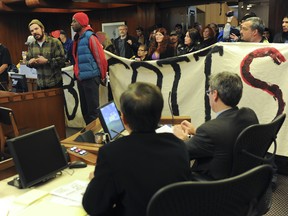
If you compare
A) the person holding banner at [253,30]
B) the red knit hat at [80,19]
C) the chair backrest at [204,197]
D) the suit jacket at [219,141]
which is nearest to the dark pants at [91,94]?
the red knit hat at [80,19]

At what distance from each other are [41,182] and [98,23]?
8.21 meters

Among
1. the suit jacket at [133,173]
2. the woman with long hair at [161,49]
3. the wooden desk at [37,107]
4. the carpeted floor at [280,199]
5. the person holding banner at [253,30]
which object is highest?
the person holding banner at [253,30]

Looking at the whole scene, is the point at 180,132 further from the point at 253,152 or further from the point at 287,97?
the point at 287,97

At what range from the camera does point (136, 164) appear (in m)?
1.16

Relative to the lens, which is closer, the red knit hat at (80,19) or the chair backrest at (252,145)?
the chair backrest at (252,145)

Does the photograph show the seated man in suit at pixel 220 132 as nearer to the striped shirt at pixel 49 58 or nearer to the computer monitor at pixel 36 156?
the computer monitor at pixel 36 156

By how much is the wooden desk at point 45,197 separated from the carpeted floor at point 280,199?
157 cm

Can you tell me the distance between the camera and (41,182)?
175cm

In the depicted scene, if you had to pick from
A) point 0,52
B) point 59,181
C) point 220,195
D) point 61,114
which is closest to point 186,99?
point 61,114

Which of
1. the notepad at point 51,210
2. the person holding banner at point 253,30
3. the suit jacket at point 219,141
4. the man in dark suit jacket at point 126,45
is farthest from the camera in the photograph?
the man in dark suit jacket at point 126,45

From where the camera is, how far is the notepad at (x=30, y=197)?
60.8 inches

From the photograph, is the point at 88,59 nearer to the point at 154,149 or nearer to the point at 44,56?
the point at 44,56

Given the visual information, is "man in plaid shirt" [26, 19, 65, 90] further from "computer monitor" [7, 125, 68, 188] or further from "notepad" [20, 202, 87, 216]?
"notepad" [20, 202, 87, 216]

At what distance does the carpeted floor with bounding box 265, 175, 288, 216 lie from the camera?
101 inches
